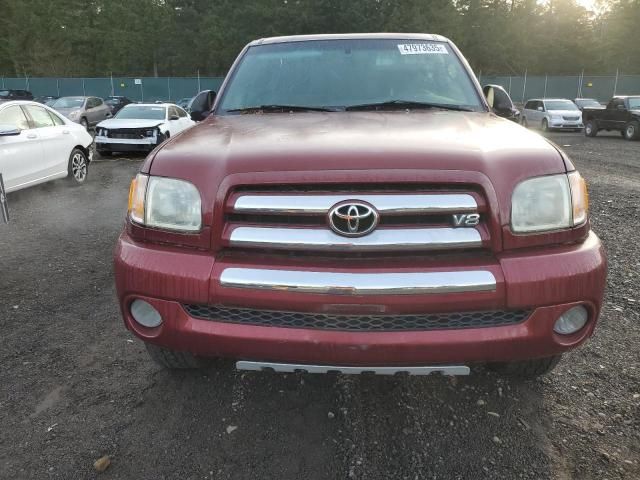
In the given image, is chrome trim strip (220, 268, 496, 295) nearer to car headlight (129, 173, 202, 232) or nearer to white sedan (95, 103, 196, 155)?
car headlight (129, 173, 202, 232)

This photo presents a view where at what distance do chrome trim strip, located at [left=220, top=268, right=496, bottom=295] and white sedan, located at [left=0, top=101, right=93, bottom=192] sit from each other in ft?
18.2

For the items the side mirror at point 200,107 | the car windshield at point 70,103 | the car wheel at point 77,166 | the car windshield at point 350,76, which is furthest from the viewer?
the car windshield at point 70,103

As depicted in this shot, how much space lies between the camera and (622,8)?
A: 172ft

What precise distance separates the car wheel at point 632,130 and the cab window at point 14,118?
62.2 ft

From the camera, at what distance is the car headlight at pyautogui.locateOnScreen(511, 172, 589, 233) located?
6.79 feet

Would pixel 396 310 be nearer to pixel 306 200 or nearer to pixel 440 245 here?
pixel 440 245

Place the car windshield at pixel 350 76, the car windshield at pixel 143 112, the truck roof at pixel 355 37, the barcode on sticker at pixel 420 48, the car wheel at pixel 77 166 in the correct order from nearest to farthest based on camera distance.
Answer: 1. the car windshield at pixel 350 76
2. the barcode on sticker at pixel 420 48
3. the truck roof at pixel 355 37
4. the car wheel at pixel 77 166
5. the car windshield at pixel 143 112

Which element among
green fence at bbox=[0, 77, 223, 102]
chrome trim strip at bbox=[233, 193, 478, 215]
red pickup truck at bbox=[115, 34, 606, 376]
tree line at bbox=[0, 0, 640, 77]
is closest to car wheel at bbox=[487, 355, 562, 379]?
red pickup truck at bbox=[115, 34, 606, 376]

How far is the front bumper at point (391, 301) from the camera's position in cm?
196

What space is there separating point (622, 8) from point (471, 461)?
63393mm

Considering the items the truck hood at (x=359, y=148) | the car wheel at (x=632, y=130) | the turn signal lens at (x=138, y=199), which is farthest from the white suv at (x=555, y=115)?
the turn signal lens at (x=138, y=199)

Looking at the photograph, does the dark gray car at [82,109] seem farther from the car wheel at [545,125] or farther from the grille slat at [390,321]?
the grille slat at [390,321]

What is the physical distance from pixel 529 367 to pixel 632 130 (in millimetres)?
19392

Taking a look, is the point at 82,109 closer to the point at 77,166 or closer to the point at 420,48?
the point at 77,166
